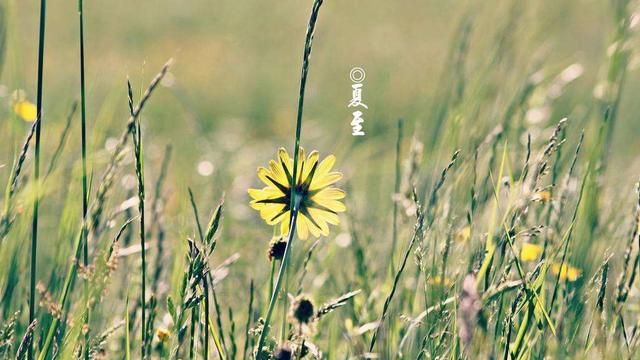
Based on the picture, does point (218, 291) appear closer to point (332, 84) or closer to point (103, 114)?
point (103, 114)

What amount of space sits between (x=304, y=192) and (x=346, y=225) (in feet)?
4.32

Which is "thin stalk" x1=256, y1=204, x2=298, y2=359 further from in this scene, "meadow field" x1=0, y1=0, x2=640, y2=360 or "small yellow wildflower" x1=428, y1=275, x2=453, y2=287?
"small yellow wildflower" x1=428, y1=275, x2=453, y2=287

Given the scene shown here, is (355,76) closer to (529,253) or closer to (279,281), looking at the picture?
(529,253)

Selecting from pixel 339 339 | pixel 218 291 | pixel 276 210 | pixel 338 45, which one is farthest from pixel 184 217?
pixel 338 45

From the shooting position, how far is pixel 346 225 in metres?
2.59

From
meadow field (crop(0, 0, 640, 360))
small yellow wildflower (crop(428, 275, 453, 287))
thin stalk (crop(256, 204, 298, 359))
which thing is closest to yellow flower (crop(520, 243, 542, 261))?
meadow field (crop(0, 0, 640, 360))

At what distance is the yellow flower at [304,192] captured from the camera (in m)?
1.26

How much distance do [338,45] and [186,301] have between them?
701 cm

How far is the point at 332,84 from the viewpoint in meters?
7.14

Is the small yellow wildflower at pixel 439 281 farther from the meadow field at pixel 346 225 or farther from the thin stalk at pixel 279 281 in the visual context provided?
the thin stalk at pixel 279 281

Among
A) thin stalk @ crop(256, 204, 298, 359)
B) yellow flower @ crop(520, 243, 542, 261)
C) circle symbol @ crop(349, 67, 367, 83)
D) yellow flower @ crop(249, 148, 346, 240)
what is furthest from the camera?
circle symbol @ crop(349, 67, 367, 83)

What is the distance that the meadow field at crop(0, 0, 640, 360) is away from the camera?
4.16ft

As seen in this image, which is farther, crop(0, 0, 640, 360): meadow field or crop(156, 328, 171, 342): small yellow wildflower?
crop(156, 328, 171, 342): small yellow wildflower

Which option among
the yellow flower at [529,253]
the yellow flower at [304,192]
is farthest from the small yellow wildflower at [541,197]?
the yellow flower at [304,192]
